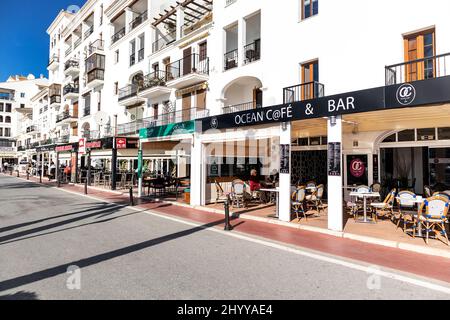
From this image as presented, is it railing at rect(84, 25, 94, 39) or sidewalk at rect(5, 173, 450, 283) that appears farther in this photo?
railing at rect(84, 25, 94, 39)

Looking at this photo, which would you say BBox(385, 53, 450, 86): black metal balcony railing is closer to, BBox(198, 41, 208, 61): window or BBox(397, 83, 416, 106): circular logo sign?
BBox(397, 83, 416, 106): circular logo sign

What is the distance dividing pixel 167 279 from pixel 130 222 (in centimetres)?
527

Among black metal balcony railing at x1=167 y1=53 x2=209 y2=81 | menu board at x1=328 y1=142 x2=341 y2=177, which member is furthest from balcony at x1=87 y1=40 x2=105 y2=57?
menu board at x1=328 y1=142 x2=341 y2=177

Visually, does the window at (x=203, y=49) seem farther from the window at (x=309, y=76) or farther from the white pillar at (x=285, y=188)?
the white pillar at (x=285, y=188)

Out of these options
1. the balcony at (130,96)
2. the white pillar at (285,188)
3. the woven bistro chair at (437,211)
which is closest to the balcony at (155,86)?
the balcony at (130,96)

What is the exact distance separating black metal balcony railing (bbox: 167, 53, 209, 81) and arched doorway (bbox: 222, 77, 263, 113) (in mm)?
1929

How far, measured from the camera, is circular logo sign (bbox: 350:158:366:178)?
12.4 meters

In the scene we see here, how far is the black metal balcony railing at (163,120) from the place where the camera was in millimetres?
17767

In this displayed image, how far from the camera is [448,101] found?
6117 mm

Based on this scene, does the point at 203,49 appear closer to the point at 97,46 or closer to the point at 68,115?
the point at 97,46

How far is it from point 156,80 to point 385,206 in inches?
675

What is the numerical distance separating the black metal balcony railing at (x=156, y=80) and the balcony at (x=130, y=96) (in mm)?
1328
